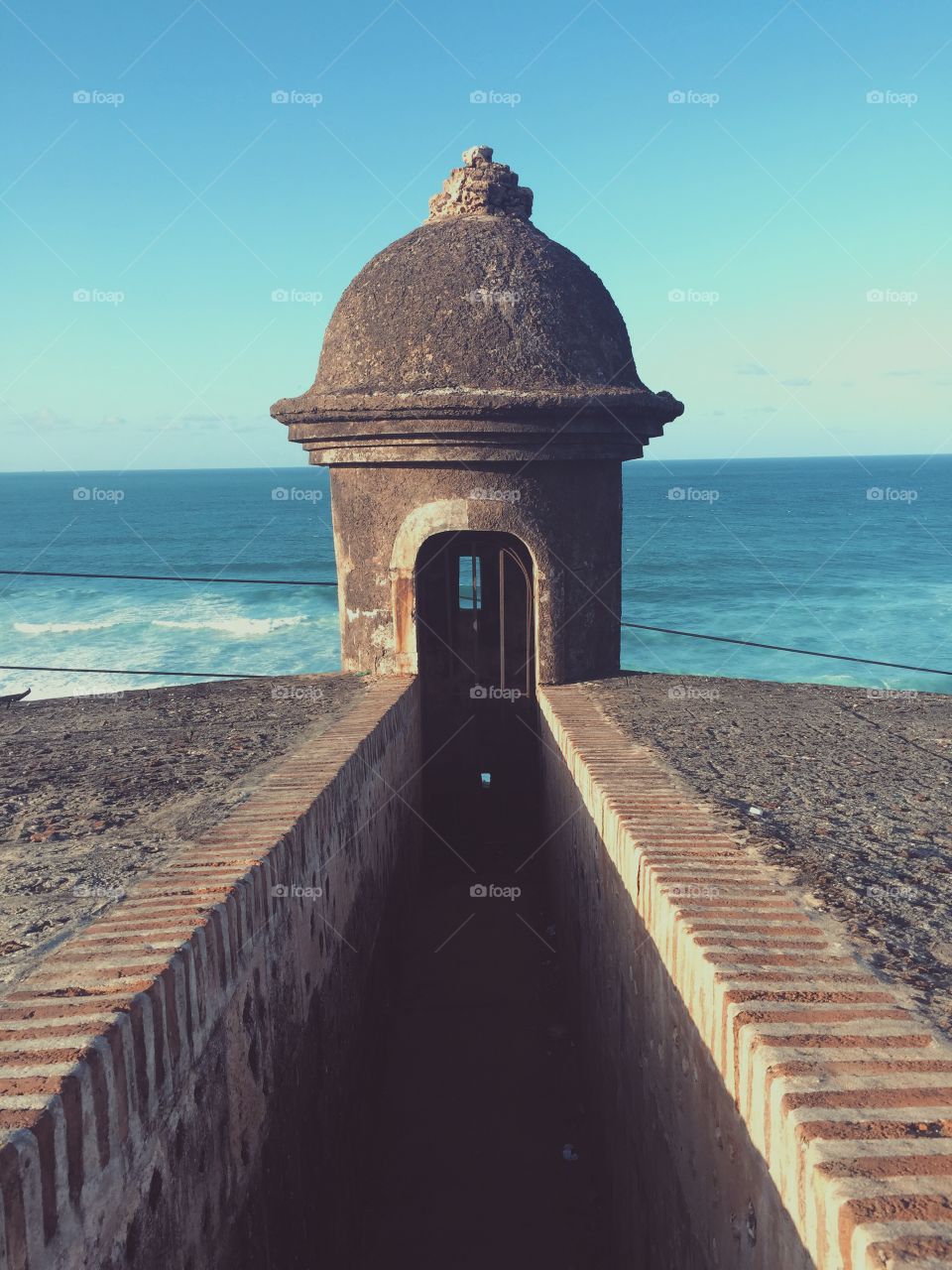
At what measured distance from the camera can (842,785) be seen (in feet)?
13.1

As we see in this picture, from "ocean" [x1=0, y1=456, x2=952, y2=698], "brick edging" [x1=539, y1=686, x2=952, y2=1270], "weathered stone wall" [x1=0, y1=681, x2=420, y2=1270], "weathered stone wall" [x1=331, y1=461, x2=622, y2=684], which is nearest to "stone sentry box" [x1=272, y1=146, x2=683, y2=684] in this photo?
"weathered stone wall" [x1=331, y1=461, x2=622, y2=684]

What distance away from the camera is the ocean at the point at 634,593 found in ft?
104

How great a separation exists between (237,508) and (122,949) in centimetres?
8460

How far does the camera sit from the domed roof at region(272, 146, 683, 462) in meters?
6.04

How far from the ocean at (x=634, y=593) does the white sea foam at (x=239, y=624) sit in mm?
90

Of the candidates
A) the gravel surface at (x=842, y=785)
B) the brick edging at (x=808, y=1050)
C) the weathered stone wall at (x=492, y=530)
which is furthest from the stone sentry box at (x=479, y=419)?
the brick edging at (x=808, y=1050)

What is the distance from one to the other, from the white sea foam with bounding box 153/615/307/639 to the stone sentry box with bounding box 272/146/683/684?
1140 inches

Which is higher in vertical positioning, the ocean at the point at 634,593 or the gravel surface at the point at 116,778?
the ocean at the point at 634,593

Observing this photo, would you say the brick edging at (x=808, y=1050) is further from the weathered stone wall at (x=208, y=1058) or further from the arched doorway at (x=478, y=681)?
the arched doorway at (x=478, y=681)

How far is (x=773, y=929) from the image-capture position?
254cm

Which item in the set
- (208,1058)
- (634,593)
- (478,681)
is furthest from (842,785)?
(634,593)

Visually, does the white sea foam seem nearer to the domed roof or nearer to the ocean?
the ocean

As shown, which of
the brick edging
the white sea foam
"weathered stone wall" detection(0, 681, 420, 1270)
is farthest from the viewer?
the white sea foam

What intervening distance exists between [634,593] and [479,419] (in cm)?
3820
